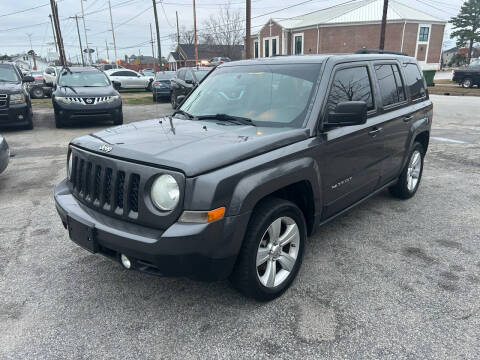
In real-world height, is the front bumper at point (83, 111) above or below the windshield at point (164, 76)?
below

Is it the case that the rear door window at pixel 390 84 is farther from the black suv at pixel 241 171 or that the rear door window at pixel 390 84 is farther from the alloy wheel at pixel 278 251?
the alloy wheel at pixel 278 251

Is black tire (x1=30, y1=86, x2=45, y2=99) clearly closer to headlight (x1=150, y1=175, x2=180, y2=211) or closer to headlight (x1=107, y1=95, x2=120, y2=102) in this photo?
headlight (x1=107, y1=95, x2=120, y2=102)

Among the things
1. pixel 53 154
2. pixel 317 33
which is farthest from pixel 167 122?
pixel 317 33

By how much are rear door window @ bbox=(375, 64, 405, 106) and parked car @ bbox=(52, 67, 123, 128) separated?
27.3 ft

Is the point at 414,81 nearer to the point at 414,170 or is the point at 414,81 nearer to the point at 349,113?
the point at 414,170

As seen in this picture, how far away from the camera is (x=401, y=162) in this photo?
470 cm

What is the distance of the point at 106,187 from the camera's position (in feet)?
8.95

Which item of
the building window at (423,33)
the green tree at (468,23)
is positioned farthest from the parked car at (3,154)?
the green tree at (468,23)

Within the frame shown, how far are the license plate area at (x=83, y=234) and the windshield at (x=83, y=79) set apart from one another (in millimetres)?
9506

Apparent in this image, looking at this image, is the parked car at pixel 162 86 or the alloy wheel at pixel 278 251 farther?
the parked car at pixel 162 86

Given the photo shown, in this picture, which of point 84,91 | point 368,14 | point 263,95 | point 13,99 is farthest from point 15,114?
point 368,14

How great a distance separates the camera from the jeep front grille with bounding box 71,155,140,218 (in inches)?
100

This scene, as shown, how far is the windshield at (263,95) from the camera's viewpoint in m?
3.31

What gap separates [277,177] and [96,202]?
134cm
